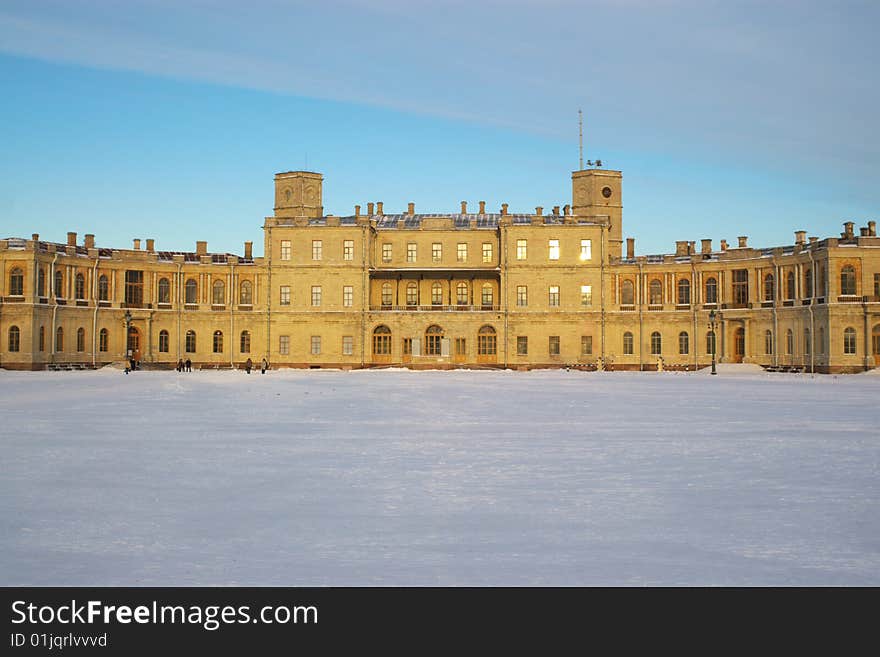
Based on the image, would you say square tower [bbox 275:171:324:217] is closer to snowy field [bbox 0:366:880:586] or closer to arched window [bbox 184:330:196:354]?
arched window [bbox 184:330:196:354]

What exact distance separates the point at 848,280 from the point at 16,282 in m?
51.4

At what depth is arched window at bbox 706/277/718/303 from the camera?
2296 inches

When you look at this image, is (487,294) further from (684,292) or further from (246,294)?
(246,294)

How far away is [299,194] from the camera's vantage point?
68562mm

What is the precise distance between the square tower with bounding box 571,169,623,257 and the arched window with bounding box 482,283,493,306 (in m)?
14.7

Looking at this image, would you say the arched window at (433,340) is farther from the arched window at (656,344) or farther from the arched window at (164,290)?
the arched window at (164,290)

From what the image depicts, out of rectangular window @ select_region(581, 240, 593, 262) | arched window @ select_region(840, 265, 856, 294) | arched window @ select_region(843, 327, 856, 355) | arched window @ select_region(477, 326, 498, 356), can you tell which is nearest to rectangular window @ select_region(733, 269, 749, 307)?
arched window @ select_region(840, 265, 856, 294)

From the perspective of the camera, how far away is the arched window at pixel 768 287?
2159 inches

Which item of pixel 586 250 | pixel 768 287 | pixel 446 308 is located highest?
pixel 586 250

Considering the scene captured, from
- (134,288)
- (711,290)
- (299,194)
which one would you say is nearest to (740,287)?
(711,290)

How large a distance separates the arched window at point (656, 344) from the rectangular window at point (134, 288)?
123 feet
